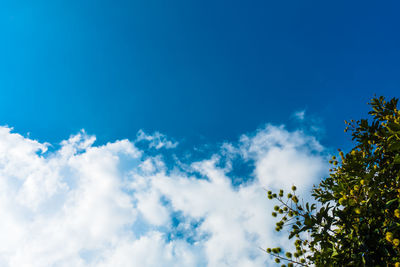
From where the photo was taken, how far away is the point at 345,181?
18.1 feet

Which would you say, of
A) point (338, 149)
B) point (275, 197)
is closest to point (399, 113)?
point (338, 149)

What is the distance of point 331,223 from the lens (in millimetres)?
4672

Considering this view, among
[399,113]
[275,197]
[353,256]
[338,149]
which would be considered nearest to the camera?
[353,256]

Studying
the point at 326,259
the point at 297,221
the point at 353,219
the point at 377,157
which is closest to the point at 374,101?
the point at 377,157

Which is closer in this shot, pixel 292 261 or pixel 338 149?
pixel 292 261

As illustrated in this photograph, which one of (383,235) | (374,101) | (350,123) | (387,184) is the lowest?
(383,235)

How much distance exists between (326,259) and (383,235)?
1.07 metres

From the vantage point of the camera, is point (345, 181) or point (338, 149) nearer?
point (345, 181)

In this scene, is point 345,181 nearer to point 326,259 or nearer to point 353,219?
point 353,219

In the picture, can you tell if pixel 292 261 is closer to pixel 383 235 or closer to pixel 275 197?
pixel 275 197

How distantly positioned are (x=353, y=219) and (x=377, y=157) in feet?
6.19

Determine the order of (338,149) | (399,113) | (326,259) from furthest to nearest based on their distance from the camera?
(338,149) < (399,113) < (326,259)

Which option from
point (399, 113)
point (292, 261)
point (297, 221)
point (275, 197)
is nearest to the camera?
point (292, 261)

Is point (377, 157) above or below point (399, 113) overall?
below
